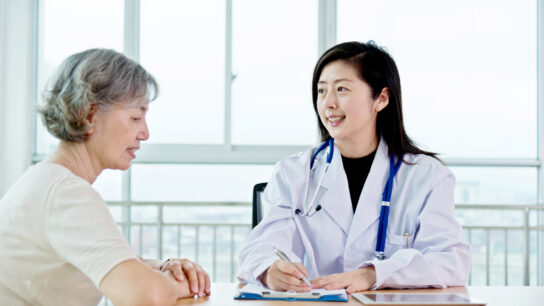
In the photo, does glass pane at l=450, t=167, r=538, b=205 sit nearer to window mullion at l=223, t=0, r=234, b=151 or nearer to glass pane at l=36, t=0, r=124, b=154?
window mullion at l=223, t=0, r=234, b=151

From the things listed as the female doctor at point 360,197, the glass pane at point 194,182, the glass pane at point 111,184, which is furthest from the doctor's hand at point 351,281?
the glass pane at point 111,184

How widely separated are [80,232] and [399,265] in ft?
2.74

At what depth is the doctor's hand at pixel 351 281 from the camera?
1.43 m

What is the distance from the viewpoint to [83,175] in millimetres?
1268

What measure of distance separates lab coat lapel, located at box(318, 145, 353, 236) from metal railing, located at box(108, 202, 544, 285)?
1.48 meters

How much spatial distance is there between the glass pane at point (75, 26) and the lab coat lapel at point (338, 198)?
2.16m

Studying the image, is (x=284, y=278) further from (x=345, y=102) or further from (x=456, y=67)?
(x=456, y=67)

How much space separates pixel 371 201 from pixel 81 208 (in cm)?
98

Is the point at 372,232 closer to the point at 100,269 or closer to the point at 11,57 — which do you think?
the point at 100,269

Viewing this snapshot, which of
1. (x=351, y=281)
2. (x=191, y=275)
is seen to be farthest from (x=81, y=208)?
(x=351, y=281)

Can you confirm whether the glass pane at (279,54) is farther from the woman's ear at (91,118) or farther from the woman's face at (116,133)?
the woman's ear at (91,118)

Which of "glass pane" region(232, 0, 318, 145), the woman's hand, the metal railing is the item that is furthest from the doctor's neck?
"glass pane" region(232, 0, 318, 145)

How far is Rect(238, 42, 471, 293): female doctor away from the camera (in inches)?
63.0

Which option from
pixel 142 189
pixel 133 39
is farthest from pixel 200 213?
pixel 133 39
